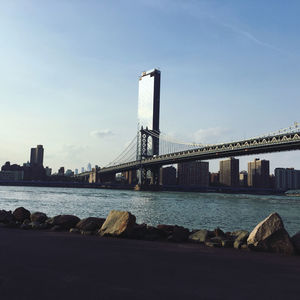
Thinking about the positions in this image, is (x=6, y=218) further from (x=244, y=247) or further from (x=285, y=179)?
(x=285, y=179)

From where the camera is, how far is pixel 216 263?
6523mm

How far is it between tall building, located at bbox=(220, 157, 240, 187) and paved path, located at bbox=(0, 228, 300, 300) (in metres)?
173

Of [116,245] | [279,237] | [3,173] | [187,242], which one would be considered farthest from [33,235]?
[3,173]

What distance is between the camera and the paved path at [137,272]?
454cm

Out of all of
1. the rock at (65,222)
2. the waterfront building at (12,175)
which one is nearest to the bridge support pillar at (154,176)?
the rock at (65,222)

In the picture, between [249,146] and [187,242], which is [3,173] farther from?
[187,242]

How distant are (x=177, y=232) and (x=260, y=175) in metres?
188

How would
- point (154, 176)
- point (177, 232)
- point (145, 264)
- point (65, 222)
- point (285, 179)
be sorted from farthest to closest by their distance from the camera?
point (285, 179), point (154, 176), point (65, 222), point (177, 232), point (145, 264)

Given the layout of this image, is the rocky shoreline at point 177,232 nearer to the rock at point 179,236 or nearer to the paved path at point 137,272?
the rock at point 179,236

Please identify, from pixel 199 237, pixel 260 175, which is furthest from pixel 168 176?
pixel 199 237

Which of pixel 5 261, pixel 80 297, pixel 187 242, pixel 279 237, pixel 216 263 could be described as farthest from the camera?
pixel 187 242

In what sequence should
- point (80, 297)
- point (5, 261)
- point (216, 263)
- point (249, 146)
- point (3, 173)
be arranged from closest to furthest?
point (80, 297), point (5, 261), point (216, 263), point (249, 146), point (3, 173)

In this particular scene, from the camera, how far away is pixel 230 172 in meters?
177

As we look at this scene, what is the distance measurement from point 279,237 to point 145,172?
101 m
